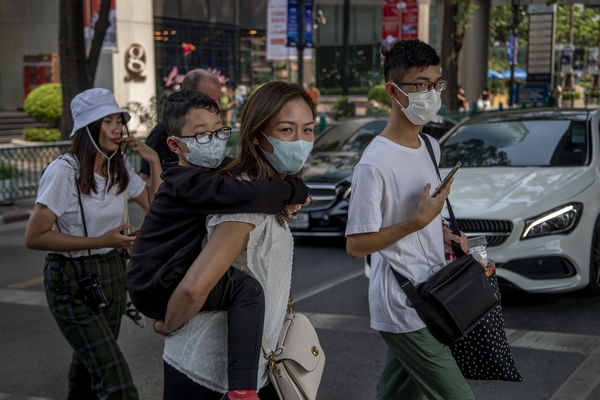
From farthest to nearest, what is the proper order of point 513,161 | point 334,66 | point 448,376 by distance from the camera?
point 334,66
point 513,161
point 448,376

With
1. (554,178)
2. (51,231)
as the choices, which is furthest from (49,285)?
(554,178)

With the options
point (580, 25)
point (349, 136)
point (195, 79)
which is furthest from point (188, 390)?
point (580, 25)

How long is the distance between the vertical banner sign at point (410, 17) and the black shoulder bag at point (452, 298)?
60.2ft

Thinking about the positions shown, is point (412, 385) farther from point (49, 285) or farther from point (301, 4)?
point (301, 4)

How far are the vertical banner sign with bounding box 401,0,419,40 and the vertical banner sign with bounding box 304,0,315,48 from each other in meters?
2.52

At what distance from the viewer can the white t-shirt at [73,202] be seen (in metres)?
3.87

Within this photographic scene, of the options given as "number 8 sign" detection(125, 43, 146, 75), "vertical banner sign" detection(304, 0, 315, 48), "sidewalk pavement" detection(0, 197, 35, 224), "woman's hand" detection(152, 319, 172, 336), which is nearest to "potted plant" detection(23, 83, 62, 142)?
"number 8 sign" detection(125, 43, 146, 75)

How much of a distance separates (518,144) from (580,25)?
74828mm

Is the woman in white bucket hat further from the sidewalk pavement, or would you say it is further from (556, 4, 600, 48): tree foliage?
(556, 4, 600, 48): tree foliage

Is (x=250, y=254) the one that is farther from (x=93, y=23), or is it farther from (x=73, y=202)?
(x=93, y=23)

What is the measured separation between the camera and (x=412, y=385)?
3453 mm

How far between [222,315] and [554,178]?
5.26 meters

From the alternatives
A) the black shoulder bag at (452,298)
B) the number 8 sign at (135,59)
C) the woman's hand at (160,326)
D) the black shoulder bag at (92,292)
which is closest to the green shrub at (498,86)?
the number 8 sign at (135,59)

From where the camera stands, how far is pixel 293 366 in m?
A: 2.49
